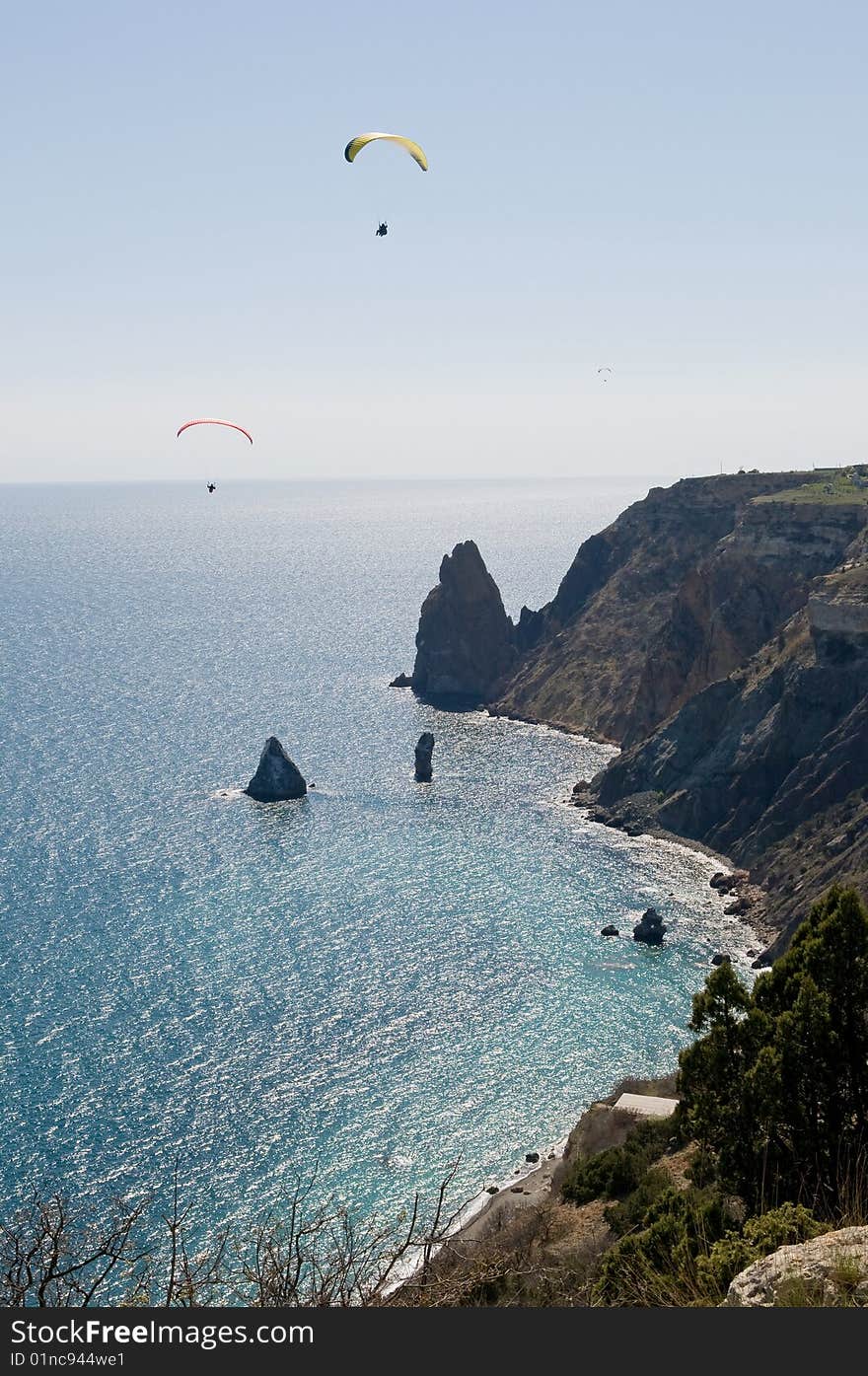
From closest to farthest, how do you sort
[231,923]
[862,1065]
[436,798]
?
[862,1065], [231,923], [436,798]

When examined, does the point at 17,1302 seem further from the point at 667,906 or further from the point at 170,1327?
the point at 667,906

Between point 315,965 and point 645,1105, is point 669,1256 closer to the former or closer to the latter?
point 645,1105

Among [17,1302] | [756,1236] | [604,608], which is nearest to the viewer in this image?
[17,1302]

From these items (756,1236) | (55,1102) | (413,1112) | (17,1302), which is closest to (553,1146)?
(413,1112)

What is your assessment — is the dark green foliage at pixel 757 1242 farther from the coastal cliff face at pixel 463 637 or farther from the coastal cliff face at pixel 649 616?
the coastal cliff face at pixel 463 637

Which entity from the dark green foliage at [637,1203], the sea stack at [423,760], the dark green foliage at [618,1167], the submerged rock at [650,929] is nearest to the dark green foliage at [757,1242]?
the dark green foliage at [637,1203]

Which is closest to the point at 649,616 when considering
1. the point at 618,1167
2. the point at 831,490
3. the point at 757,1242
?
the point at 831,490
